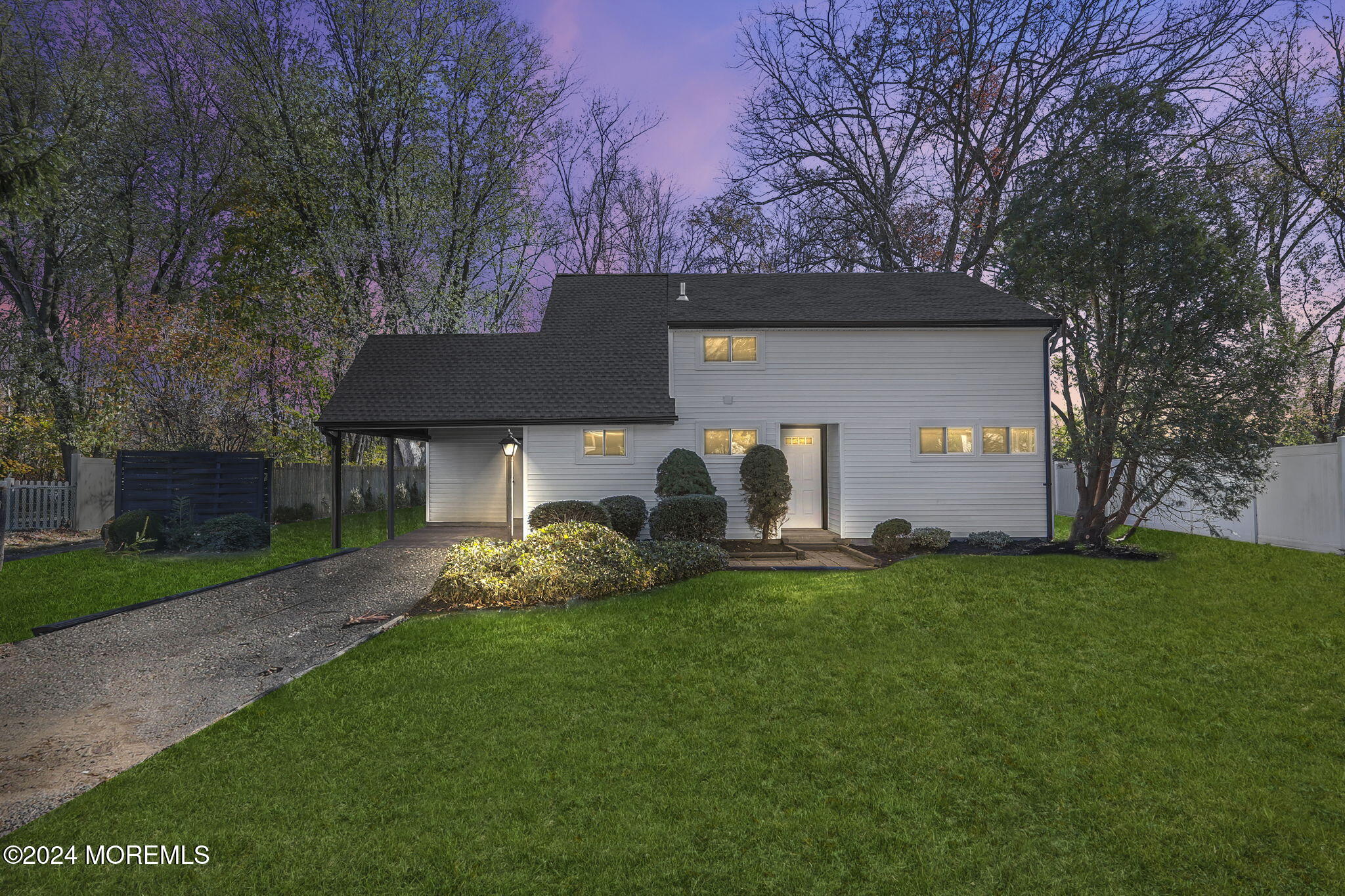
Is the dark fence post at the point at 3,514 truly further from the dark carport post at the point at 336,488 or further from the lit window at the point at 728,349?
the lit window at the point at 728,349

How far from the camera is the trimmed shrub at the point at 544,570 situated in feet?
27.7

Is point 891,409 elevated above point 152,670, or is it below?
above

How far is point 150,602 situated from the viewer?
28.2 feet

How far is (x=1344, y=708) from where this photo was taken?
4941mm

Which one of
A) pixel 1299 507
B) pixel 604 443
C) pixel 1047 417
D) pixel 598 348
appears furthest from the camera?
pixel 598 348

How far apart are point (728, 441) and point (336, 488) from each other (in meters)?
8.69

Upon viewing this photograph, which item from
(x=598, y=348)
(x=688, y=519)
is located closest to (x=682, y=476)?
(x=688, y=519)

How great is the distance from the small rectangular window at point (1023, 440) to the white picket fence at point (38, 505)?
21.8 meters

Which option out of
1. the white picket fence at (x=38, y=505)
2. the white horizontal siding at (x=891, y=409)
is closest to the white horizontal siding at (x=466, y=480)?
the white horizontal siding at (x=891, y=409)

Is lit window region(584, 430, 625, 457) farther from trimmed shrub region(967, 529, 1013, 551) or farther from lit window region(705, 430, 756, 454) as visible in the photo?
trimmed shrub region(967, 529, 1013, 551)

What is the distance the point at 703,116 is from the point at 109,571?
22475mm

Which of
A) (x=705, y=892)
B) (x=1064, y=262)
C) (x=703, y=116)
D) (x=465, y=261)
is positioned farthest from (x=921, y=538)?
(x=703, y=116)

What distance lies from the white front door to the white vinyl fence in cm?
674

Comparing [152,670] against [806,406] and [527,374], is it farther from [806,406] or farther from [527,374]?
[806,406]
